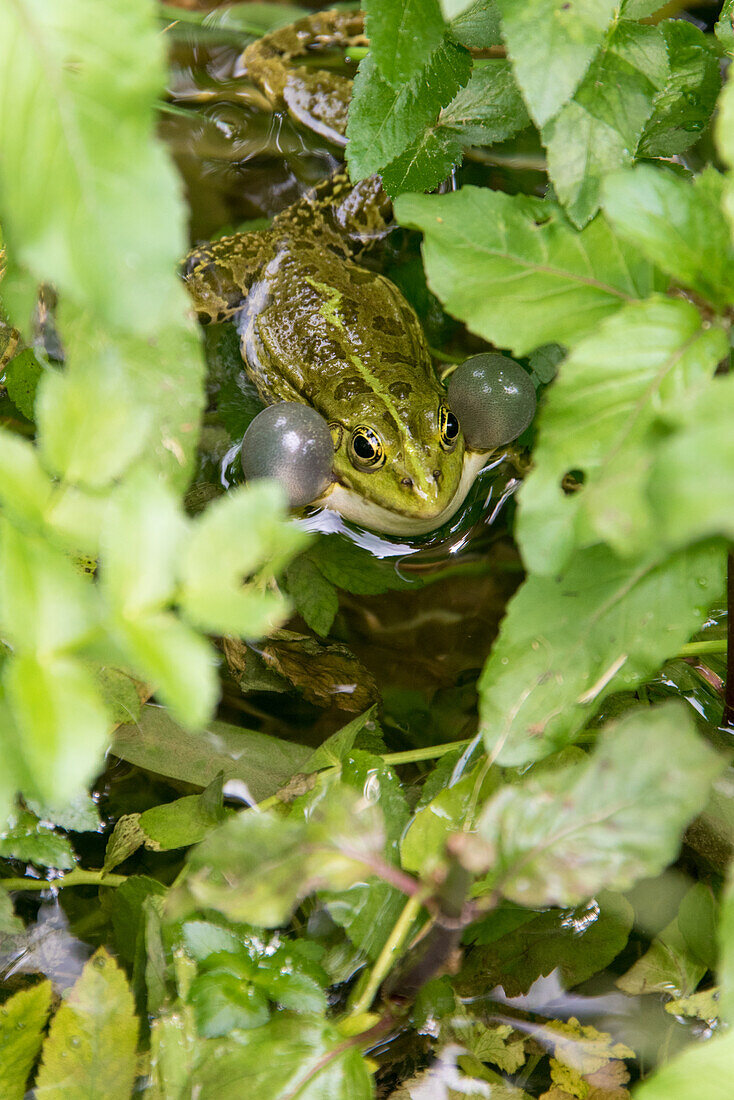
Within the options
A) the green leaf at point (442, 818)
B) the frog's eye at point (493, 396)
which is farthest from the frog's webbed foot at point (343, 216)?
the green leaf at point (442, 818)

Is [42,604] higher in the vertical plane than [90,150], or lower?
lower

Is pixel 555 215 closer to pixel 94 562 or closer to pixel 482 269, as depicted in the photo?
pixel 482 269

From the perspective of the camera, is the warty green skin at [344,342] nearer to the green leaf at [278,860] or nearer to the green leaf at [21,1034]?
the green leaf at [278,860]

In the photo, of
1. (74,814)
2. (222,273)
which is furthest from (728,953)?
(222,273)

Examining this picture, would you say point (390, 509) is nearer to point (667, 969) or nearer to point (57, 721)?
point (667, 969)

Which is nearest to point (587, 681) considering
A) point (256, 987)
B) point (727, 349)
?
point (727, 349)

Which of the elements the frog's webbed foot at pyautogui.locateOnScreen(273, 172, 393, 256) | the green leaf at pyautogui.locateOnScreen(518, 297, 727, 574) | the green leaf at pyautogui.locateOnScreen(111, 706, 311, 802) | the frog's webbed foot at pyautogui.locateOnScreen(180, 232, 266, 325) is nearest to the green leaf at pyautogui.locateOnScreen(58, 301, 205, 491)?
the green leaf at pyautogui.locateOnScreen(518, 297, 727, 574)
